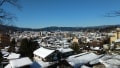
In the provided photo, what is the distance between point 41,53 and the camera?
36938 millimetres

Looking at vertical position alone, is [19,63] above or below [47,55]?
above

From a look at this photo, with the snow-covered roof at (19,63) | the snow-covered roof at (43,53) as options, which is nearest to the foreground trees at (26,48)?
the snow-covered roof at (43,53)

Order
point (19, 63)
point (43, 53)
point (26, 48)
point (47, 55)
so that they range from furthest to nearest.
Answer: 1. point (26, 48)
2. point (43, 53)
3. point (47, 55)
4. point (19, 63)

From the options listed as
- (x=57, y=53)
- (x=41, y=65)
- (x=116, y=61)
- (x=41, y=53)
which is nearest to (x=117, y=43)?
(x=57, y=53)

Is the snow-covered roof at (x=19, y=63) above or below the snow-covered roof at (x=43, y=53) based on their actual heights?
above

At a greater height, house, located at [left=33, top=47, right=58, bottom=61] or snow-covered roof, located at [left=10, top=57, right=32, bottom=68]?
snow-covered roof, located at [left=10, top=57, right=32, bottom=68]

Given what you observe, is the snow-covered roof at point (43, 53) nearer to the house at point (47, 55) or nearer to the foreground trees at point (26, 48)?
the house at point (47, 55)

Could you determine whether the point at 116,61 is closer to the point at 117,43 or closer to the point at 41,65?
the point at 41,65

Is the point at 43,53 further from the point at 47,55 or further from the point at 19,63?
the point at 19,63

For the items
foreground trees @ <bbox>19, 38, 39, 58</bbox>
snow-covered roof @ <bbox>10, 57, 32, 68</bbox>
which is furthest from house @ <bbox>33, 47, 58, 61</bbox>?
snow-covered roof @ <bbox>10, 57, 32, 68</bbox>

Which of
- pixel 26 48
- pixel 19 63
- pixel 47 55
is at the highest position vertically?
pixel 19 63

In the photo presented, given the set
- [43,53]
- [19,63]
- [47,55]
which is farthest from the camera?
[43,53]

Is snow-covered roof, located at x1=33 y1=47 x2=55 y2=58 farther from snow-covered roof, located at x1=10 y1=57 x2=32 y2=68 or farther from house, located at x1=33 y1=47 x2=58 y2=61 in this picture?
snow-covered roof, located at x1=10 y1=57 x2=32 y2=68

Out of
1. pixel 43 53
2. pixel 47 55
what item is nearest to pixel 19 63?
pixel 47 55
